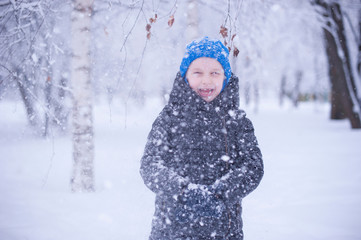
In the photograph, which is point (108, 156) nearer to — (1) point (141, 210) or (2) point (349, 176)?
(1) point (141, 210)

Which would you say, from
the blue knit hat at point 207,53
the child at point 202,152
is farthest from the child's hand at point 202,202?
the blue knit hat at point 207,53

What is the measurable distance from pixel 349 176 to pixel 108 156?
560 centimetres

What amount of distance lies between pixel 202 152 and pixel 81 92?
292 centimetres

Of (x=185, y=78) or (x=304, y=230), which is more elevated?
(x=185, y=78)

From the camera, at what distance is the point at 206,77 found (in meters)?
1.75

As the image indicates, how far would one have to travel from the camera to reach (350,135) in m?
8.73

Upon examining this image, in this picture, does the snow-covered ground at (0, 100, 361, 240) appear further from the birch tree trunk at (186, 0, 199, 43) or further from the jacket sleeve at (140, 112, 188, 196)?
the birch tree trunk at (186, 0, 199, 43)

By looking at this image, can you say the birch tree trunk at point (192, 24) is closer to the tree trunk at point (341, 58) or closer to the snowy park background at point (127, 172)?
the snowy park background at point (127, 172)

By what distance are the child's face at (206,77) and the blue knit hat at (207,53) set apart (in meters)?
0.03

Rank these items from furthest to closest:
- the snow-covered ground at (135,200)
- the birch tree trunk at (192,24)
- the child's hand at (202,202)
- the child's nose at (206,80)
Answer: the birch tree trunk at (192,24), the snow-covered ground at (135,200), the child's nose at (206,80), the child's hand at (202,202)

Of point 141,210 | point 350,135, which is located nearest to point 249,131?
Result: point 141,210

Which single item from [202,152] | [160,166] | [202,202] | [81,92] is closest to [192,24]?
[81,92]

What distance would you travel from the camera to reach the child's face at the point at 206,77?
5.73 feet

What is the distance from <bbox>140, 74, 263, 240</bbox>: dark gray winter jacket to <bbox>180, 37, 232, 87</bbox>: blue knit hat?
0.35 feet
